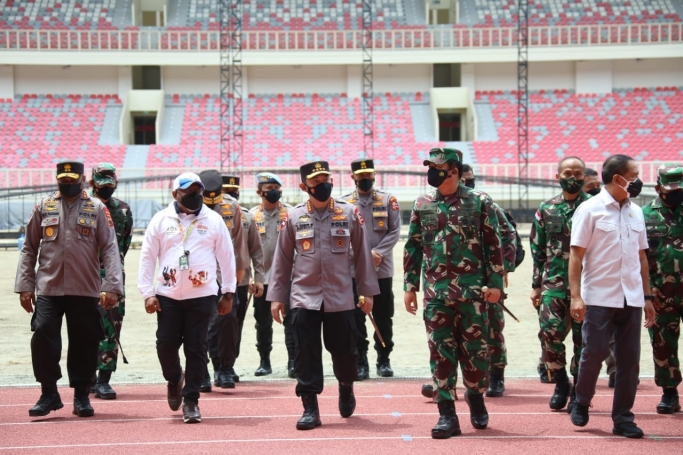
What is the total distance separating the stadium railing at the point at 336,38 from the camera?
42.4 metres

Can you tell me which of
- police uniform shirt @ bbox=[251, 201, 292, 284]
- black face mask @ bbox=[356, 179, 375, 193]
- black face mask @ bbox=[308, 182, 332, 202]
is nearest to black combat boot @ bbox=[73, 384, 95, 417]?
black face mask @ bbox=[308, 182, 332, 202]

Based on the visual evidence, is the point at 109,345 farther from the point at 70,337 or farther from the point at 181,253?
the point at 181,253

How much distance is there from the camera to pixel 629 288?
677cm

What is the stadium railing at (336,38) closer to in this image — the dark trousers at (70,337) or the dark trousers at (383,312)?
the dark trousers at (383,312)

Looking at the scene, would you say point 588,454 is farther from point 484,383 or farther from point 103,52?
A: point 103,52

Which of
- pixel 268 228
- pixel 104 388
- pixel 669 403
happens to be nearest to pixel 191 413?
pixel 104 388

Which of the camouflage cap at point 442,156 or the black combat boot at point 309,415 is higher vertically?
the camouflage cap at point 442,156

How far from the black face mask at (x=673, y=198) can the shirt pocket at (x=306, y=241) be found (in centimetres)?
268

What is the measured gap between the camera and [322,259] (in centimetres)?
734

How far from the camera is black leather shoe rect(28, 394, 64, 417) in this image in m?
7.52

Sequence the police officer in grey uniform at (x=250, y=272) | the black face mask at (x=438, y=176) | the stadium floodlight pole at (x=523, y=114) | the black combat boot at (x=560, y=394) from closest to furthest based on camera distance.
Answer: the black face mask at (x=438, y=176)
the black combat boot at (x=560, y=394)
the police officer in grey uniform at (x=250, y=272)
the stadium floodlight pole at (x=523, y=114)

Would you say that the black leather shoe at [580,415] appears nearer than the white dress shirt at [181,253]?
Yes

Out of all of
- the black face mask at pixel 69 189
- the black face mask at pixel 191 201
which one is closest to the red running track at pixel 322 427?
the black face mask at pixel 191 201

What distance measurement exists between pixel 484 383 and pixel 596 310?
2.95ft
